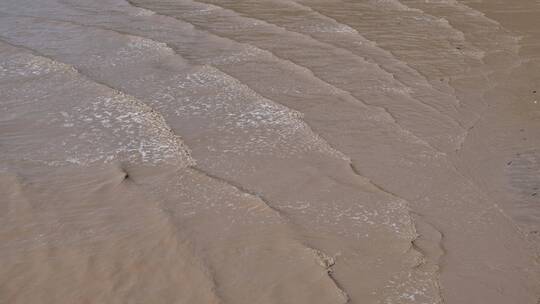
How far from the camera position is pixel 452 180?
446 cm

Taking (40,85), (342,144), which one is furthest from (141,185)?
(40,85)

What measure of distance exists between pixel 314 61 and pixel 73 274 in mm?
3737

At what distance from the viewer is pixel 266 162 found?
4.61 m

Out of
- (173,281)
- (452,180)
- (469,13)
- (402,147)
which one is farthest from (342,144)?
(469,13)

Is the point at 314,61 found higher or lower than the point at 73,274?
lower

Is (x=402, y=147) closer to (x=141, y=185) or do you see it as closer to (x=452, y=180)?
(x=452, y=180)

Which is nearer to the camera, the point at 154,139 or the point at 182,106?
the point at 154,139

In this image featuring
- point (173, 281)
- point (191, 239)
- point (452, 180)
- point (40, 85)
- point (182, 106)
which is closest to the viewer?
point (173, 281)

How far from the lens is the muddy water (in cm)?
347

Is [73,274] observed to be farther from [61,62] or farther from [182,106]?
[61,62]

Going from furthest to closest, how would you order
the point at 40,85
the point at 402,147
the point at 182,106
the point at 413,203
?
the point at 40,85 → the point at 182,106 → the point at 402,147 → the point at 413,203

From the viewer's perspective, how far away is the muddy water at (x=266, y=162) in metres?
3.47

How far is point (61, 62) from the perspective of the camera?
6465 millimetres

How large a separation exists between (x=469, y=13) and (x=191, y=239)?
5.96 m
